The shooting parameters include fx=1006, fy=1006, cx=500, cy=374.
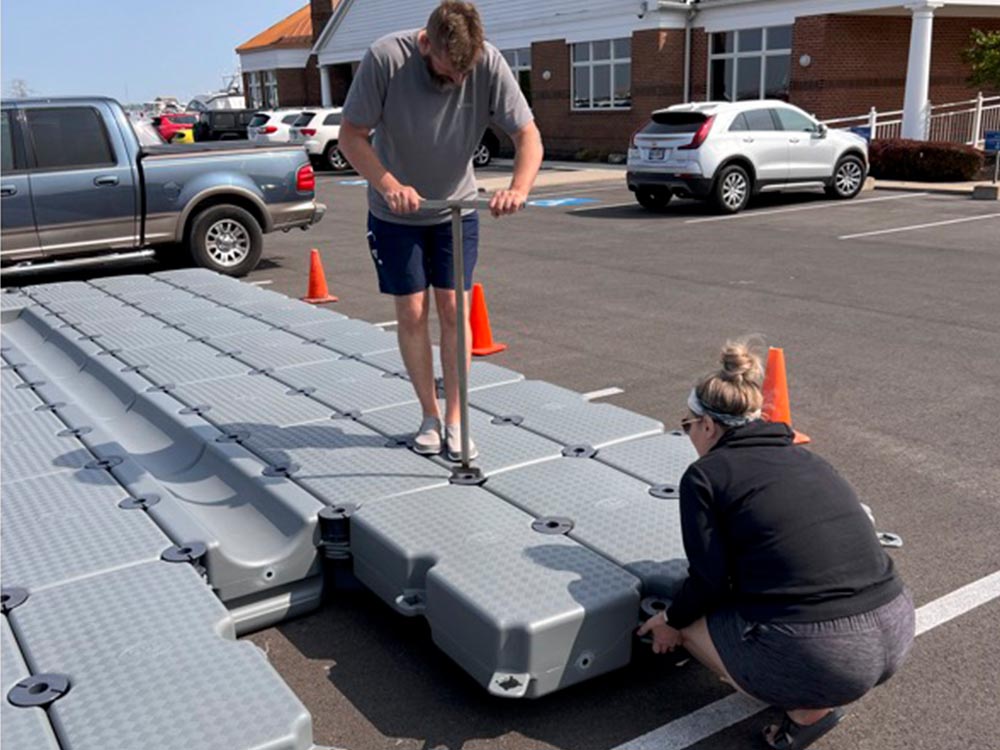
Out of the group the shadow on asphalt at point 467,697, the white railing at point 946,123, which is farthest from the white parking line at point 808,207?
the shadow on asphalt at point 467,697

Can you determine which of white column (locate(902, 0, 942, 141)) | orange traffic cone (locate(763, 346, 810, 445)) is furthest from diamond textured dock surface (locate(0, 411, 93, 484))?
white column (locate(902, 0, 942, 141))

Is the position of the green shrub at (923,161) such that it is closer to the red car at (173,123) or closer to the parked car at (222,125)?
the parked car at (222,125)

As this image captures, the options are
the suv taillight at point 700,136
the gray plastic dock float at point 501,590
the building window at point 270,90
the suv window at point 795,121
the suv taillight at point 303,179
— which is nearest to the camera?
the gray plastic dock float at point 501,590

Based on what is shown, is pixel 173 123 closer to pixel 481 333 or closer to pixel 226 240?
pixel 226 240

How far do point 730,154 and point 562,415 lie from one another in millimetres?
11969

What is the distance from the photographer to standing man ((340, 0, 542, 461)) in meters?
3.93

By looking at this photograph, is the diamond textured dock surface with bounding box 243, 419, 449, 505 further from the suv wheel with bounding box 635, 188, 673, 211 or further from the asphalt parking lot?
the suv wheel with bounding box 635, 188, 673, 211

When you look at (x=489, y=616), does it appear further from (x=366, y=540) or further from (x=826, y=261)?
(x=826, y=261)

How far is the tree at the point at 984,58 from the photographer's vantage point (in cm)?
2105

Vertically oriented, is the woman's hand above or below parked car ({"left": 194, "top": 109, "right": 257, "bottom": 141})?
below

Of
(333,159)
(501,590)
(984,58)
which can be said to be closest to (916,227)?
(984,58)

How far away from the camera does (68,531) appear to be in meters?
3.81

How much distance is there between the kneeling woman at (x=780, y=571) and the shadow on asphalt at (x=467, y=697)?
33 centimetres

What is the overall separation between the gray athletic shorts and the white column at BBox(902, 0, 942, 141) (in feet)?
68.6
